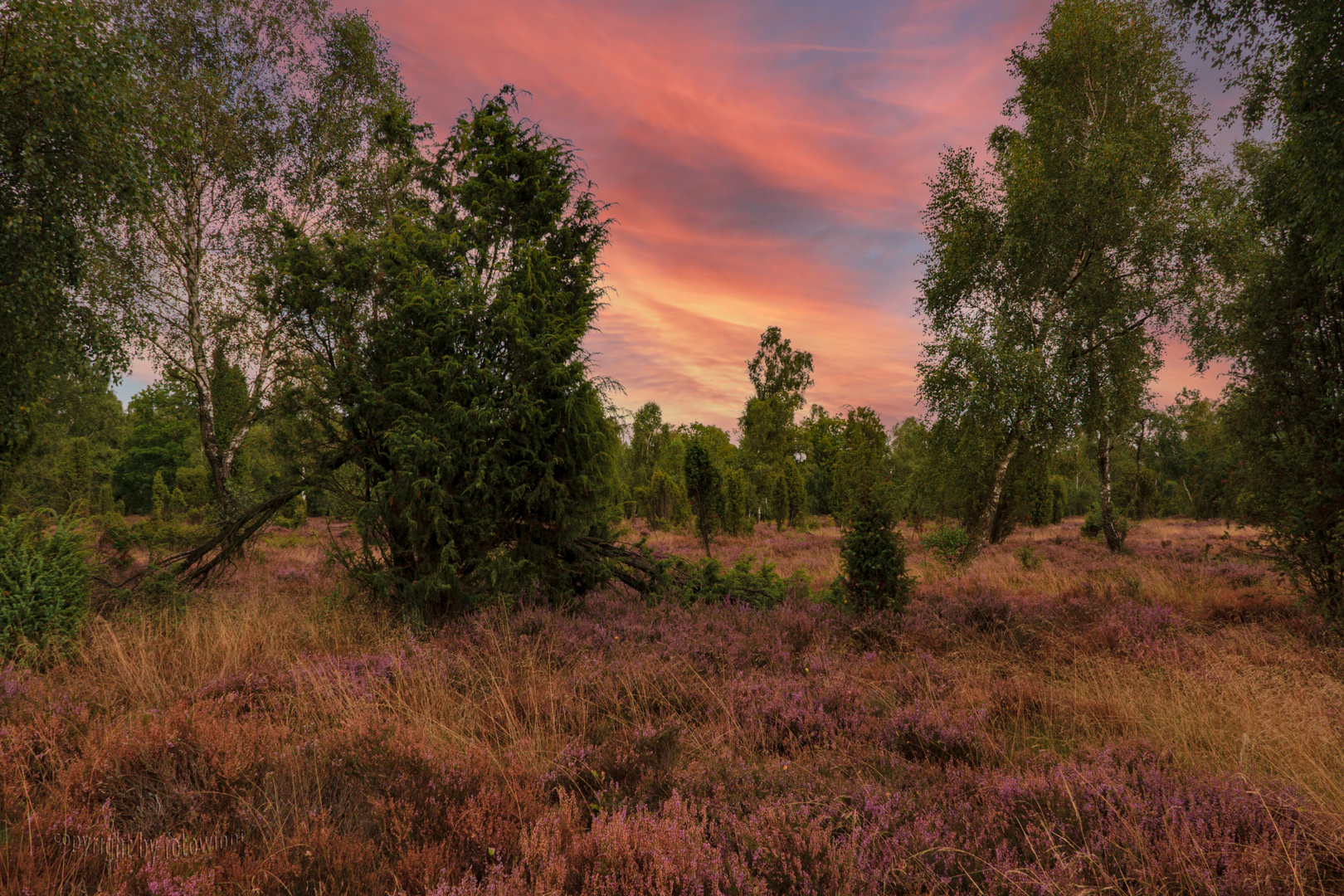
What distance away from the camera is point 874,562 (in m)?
6.98

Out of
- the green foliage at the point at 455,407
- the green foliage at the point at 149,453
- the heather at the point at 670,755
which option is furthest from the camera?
the green foliage at the point at 149,453

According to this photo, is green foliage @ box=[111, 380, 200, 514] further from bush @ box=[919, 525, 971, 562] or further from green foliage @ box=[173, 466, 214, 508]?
bush @ box=[919, 525, 971, 562]

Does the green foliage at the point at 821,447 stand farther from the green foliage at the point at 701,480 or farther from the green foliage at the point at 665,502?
the green foliage at the point at 701,480

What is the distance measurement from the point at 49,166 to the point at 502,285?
817 centimetres

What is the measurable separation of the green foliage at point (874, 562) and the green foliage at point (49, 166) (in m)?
12.5

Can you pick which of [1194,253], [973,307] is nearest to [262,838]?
[973,307]

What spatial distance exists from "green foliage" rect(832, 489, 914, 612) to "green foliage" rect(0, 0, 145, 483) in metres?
12.5

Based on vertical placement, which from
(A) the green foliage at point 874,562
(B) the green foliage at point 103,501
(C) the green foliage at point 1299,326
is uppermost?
(C) the green foliage at point 1299,326

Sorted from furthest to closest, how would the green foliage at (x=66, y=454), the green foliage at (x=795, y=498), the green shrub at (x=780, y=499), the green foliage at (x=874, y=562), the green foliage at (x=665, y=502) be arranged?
the green foliage at (x=795, y=498) < the green shrub at (x=780, y=499) < the green foliage at (x=665, y=502) < the green foliage at (x=66, y=454) < the green foliage at (x=874, y=562)

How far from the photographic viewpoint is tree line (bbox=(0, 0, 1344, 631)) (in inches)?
250

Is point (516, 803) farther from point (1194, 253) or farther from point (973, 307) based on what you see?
point (1194, 253)

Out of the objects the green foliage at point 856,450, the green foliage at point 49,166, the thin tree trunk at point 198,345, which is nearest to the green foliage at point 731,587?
the green foliage at point 49,166

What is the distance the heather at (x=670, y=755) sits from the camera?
A: 88.9 inches

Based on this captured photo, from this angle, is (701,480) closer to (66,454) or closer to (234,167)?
(234,167)
